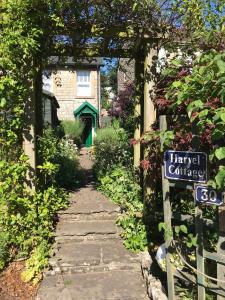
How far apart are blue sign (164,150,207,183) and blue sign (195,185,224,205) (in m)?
0.08

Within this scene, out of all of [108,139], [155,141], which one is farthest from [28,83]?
[108,139]

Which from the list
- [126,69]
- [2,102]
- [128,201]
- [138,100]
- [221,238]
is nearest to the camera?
[221,238]

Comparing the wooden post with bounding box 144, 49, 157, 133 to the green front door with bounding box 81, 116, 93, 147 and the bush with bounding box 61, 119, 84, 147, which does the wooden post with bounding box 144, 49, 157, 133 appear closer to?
the bush with bounding box 61, 119, 84, 147

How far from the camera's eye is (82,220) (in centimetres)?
662

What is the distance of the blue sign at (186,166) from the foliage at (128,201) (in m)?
2.32

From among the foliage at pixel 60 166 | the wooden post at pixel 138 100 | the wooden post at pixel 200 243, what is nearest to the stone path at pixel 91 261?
the foliage at pixel 60 166

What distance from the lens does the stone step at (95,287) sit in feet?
15.9

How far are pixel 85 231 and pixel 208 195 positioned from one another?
3.11 m

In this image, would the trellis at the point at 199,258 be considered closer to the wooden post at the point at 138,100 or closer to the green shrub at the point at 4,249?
the green shrub at the point at 4,249

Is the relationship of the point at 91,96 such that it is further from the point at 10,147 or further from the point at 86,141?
the point at 10,147

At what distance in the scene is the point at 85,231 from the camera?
620 centimetres

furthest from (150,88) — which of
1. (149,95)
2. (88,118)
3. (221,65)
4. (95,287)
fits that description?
(88,118)

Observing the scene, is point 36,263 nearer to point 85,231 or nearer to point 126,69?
point 85,231

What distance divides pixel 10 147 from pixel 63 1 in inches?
86.3
